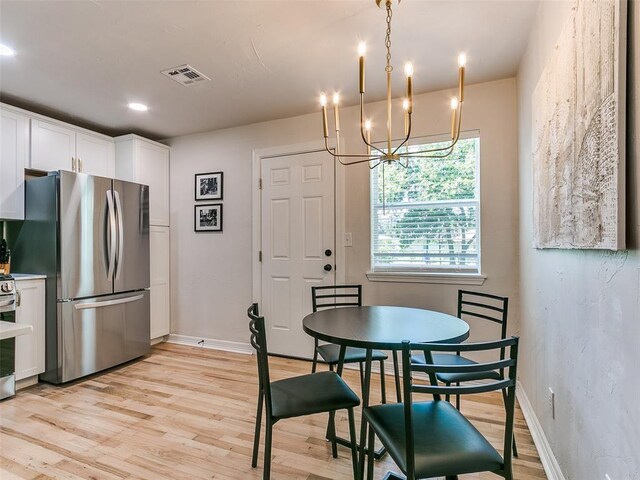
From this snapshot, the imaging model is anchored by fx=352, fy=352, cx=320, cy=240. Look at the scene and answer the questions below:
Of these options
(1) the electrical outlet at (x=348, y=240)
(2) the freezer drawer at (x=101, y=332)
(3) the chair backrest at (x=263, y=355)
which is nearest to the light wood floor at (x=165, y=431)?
(2) the freezer drawer at (x=101, y=332)

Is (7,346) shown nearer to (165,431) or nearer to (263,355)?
(165,431)

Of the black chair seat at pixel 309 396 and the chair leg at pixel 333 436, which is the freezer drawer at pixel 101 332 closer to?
the black chair seat at pixel 309 396

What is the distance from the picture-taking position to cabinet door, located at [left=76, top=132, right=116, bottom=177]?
11.8 feet

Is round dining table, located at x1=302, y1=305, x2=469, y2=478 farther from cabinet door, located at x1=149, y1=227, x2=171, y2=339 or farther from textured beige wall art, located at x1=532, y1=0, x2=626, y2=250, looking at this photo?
cabinet door, located at x1=149, y1=227, x2=171, y2=339

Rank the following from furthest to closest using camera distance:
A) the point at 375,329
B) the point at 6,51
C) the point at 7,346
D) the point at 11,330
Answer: the point at 7,346 < the point at 6,51 < the point at 375,329 < the point at 11,330

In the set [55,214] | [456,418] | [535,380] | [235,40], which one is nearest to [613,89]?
[456,418]

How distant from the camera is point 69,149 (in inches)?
136

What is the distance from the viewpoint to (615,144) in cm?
99

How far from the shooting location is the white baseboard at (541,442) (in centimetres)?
164

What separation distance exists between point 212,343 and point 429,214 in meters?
2.73

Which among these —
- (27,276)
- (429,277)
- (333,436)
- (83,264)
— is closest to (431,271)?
(429,277)

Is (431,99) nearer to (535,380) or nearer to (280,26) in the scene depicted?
(280,26)

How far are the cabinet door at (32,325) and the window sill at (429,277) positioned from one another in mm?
2832

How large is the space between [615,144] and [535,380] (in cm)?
163
